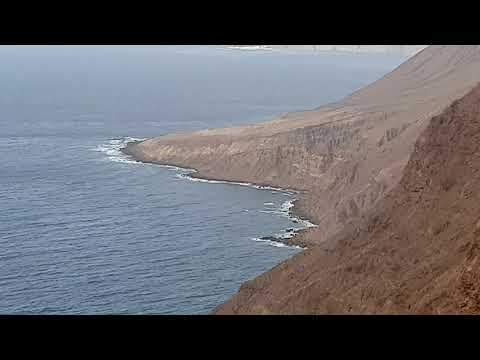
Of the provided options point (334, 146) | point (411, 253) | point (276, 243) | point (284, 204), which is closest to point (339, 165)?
point (334, 146)

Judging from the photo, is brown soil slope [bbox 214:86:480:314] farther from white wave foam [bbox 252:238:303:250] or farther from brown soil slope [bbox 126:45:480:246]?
brown soil slope [bbox 126:45:480:246]

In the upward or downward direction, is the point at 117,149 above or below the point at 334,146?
below

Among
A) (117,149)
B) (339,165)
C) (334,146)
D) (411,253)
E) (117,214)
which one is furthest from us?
(117,149)

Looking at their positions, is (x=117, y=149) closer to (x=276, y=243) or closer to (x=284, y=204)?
(x=284, y=204)
